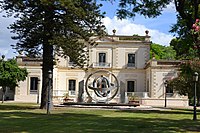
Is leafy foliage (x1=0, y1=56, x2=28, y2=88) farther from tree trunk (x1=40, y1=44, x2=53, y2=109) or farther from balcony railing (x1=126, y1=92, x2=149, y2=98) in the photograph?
tree trunk (x1=40, y1=44, x2=53, y2=109)

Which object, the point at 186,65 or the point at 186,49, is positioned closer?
the point at 186,49

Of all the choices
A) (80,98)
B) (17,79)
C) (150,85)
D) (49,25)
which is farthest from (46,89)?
(150,85)

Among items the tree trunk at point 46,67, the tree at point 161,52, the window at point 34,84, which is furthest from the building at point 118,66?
the tree at point 161,52

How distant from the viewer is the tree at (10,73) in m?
42.8

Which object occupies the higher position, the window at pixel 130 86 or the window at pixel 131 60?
the window at pixel 131 60

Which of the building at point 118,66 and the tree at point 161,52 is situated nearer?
the building at point 118,66

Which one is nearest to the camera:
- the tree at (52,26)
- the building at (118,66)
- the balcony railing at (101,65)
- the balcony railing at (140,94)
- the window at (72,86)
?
the tree at (52,26)

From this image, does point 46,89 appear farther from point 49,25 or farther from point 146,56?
point 146,56

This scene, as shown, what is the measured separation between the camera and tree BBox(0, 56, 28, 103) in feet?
140

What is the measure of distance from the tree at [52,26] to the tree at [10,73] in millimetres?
16164

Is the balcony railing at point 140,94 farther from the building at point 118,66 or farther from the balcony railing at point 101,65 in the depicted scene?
the balcony railing at point 101,65

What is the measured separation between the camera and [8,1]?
25.6 m

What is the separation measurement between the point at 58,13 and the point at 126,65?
1119 inches

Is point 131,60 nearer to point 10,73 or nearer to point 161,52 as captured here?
point 10,73
